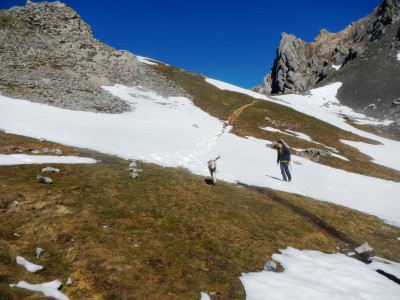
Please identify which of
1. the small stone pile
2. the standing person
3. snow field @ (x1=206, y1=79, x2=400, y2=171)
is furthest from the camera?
snow field @ (x1=206, y1=79, x2=400, y2=171)

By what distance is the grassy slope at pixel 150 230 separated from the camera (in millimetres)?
9836

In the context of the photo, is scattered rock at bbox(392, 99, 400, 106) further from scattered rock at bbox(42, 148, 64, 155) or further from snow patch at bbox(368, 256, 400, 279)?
scattered rock at bbox(42, 148, 64, 155)

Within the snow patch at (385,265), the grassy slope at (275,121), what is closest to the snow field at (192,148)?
the grassy slope at (275,121)

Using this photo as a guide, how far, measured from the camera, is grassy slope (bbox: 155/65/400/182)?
39.5 meters

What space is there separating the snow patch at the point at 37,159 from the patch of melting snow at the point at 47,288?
10770mm

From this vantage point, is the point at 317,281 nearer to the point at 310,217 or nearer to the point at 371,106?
the point at 310,217

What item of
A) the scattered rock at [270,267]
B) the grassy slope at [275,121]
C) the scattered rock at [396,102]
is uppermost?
the scattered rock at [396,102]

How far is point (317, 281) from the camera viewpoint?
11242 mm

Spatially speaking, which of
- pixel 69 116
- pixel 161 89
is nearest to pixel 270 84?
pixel 161 89

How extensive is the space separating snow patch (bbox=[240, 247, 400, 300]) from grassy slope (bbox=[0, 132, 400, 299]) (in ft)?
1.97

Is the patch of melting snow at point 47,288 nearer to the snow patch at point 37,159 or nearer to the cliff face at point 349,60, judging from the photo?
the snow patch at point 37,159

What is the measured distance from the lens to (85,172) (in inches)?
723

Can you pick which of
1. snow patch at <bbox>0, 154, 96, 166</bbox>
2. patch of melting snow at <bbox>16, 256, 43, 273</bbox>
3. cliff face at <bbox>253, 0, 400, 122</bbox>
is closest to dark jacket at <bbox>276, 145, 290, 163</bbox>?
snow patch at <bbox>0, 154, 96, 166</bbox>

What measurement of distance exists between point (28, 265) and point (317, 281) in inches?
376
